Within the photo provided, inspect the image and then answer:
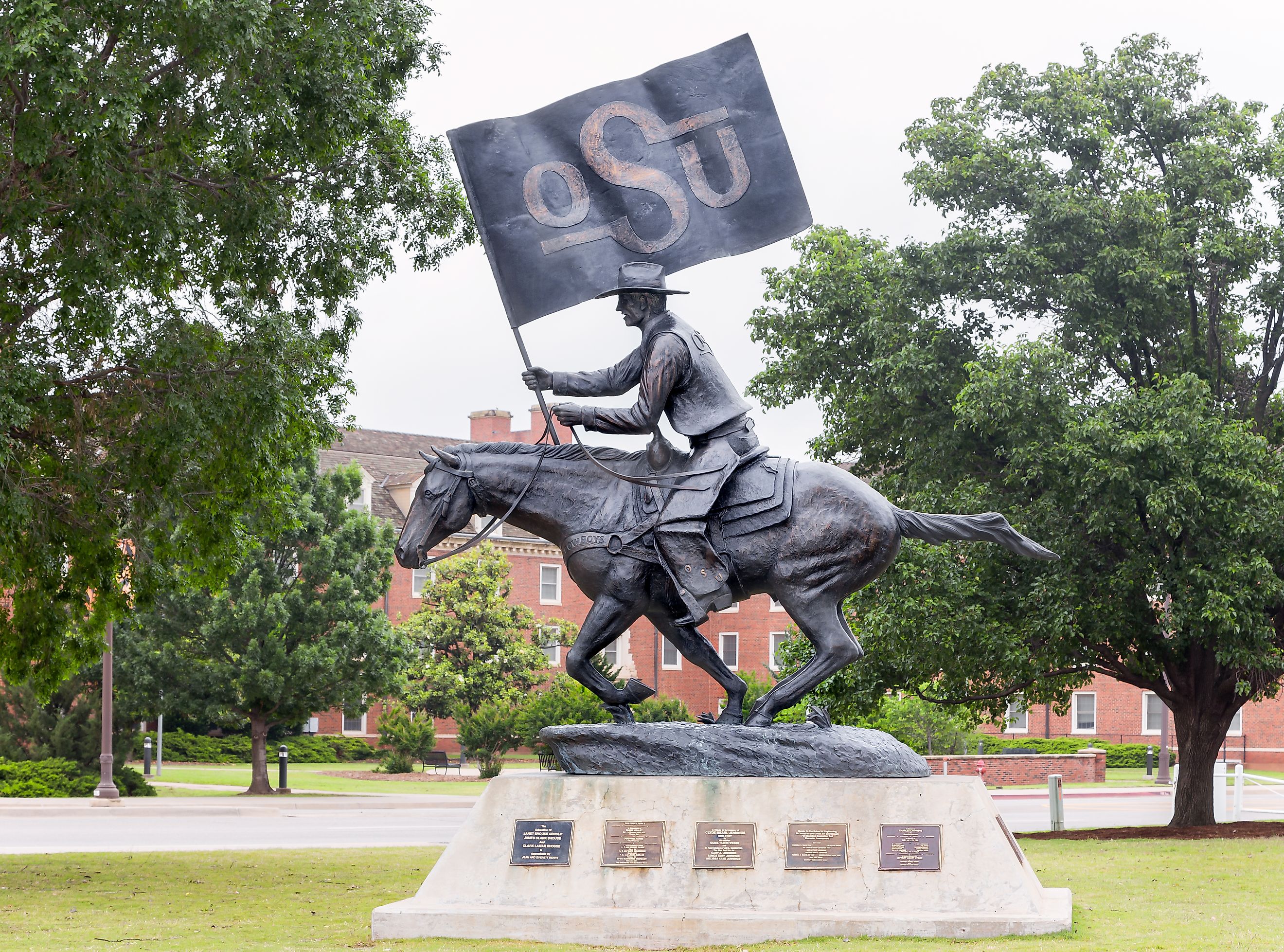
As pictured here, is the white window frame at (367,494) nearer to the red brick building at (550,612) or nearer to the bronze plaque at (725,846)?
the red brick building at (550,612)

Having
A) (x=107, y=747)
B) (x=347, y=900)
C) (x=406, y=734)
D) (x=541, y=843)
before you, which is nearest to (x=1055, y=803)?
(x=347, y=900)

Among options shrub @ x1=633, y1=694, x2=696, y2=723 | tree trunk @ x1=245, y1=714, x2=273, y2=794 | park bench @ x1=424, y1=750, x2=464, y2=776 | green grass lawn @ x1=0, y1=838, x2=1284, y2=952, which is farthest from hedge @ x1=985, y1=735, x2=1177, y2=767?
green grass lawn @ x1=0, y1=838, x2=1284, y2=952

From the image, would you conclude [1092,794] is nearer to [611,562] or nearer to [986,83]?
[986,83]

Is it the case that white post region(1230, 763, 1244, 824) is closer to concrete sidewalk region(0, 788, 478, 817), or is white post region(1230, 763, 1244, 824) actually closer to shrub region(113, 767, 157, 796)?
concrete sidewalk region(0, 788, 478, 817)

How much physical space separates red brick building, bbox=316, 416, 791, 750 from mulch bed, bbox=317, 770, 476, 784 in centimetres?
775

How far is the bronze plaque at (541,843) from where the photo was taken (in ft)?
30.6

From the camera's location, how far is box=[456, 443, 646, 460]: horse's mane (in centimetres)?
1027

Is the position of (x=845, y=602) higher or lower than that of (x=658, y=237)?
lower

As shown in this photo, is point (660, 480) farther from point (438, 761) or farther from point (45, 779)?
point (438, 761)

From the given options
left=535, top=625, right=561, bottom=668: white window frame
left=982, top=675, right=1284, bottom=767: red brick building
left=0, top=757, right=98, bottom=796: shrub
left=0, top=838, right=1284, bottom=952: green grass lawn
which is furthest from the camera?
left=982, top=675, right=1284, bottom=767: red brick building

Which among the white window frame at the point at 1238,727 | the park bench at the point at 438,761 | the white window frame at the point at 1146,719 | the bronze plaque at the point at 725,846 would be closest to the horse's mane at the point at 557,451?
the bronze plaque at the point at 725,846

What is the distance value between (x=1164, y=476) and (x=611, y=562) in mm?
10703

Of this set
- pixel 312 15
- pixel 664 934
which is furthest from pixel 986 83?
pixel 664 934

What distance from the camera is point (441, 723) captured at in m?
53.0
